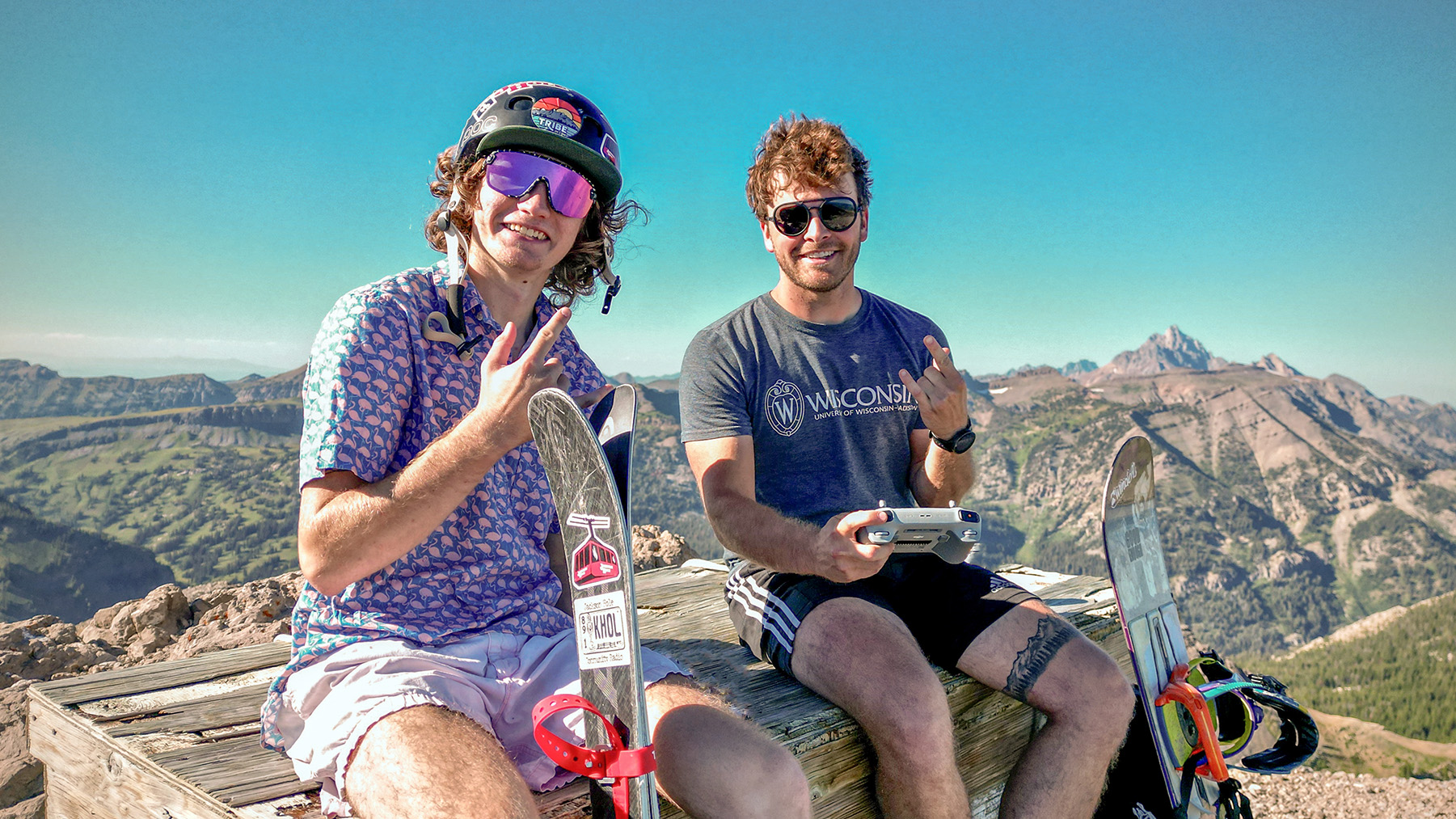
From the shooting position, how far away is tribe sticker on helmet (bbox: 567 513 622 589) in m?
2.02

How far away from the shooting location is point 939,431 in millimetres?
3322

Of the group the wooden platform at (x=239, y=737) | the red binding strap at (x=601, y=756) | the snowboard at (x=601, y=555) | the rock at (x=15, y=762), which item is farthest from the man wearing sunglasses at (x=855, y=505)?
the rock at (x=15, y=762)

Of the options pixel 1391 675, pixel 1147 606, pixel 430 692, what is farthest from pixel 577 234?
pixel 1391 675

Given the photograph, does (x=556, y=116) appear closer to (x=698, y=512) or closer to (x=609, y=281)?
(x=609, y=281)

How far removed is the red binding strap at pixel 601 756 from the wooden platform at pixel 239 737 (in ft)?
0.91

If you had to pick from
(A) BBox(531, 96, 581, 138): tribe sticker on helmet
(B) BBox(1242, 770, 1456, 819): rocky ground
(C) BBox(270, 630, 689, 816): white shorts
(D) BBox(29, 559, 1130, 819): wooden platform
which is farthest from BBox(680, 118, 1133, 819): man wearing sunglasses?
(B) BBox(1242, 770, 1456, 819): rocky ground

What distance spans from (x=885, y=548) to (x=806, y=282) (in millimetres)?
1461

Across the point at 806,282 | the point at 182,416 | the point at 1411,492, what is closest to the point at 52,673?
the point at 806,282

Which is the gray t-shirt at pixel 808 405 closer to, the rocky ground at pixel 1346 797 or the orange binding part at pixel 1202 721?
the orange binding part at pixel 1202 721

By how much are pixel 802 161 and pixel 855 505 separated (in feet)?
5.23

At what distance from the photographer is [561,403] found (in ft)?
6.24

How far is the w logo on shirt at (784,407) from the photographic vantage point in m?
3.38

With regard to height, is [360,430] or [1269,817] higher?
[360,430]

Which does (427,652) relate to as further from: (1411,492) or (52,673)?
(1411,492)
